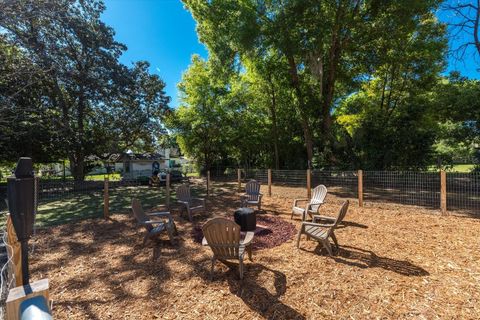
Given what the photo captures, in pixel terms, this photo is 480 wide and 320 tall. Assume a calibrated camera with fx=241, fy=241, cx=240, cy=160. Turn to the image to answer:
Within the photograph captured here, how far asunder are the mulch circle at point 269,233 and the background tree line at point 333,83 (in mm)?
8548

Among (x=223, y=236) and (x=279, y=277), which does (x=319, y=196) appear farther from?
(x=223, y=236)

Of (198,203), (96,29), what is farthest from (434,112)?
(96,29)

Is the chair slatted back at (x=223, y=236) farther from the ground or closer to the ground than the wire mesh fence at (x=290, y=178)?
closer to the ground

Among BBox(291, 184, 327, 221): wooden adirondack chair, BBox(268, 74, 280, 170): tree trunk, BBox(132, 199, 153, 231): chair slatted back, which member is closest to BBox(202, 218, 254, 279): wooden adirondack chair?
BBox(132, 199, 153, 231): chair slatted back

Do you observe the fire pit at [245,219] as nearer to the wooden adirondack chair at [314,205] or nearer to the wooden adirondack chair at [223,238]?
the wooden adirondack chair at [314,205]

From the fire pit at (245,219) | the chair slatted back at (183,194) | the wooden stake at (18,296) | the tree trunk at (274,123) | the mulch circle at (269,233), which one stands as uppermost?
the tree trunk at (274,123)

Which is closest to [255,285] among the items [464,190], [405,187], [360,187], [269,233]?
[269,233]

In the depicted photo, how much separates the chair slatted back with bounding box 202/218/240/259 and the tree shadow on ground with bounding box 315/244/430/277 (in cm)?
168

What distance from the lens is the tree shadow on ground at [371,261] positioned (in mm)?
3498

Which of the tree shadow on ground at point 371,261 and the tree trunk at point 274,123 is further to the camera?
the tree trunk at point 274,123

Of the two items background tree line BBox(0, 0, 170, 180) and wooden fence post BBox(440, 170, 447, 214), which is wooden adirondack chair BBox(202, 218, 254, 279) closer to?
wooden fence post BBox(440, 170, 447, 214)

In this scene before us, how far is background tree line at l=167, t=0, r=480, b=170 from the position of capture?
452 inches

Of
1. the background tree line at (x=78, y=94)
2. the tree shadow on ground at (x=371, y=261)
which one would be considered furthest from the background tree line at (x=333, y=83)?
the tree shadow on ground at (x=371, y=261)

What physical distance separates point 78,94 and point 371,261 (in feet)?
58.0
